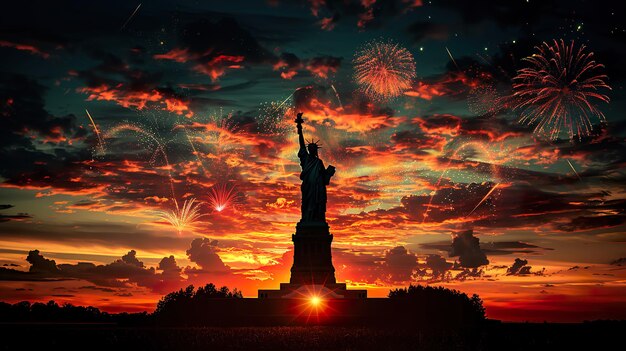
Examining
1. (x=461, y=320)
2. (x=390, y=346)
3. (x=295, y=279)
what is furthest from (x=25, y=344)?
(x=461, y=320)

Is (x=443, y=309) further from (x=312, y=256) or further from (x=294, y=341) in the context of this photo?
(x=294, y=341)

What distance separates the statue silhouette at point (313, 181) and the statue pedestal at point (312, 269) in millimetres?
1070

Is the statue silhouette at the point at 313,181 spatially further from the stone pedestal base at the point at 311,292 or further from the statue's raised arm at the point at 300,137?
the stone pedestal base at the point at 311,292

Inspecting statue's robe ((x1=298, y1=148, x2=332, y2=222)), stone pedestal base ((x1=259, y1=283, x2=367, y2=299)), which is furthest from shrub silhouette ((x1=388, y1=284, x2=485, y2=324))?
statue's robe ((x1=298, y1=148, x2=332, y2=222))

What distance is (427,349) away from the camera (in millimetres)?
35719

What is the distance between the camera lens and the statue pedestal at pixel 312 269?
64.7 meters

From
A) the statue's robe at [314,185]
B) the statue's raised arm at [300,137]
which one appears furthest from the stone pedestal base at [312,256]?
the statue's raised arm at [300,137]

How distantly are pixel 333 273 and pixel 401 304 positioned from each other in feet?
32.8

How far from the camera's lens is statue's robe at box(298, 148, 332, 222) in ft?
229

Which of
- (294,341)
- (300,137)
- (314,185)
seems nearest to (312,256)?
(314,185)

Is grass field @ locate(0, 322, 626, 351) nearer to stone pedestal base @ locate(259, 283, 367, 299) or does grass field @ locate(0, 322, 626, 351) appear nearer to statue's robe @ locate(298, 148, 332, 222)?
stone pedestal base @ locate(259, 283, 367, 299)

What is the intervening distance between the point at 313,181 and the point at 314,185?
0.42 m

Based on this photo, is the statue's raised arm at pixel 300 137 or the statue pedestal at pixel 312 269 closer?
the statue pedestal at pixel 312 269

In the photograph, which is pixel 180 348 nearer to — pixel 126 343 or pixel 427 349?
pixel 126 343
